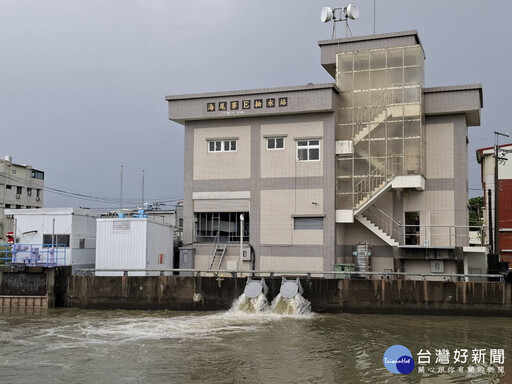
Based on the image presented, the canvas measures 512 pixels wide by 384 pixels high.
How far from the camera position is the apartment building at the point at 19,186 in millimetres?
70250

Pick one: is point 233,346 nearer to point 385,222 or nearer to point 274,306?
point 274,306

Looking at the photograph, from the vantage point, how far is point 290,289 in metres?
24.6

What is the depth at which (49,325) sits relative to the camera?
2139 centimetres

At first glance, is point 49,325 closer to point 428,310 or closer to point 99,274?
point 99,274

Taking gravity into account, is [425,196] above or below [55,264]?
above

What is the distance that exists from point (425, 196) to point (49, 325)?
2194cm

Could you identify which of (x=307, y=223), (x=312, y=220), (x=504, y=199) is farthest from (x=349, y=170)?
(x=504, y=199)

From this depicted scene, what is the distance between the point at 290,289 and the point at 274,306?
43.6 inches

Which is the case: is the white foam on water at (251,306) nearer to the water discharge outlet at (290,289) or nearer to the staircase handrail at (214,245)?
the water discharge outlet at (290,289)

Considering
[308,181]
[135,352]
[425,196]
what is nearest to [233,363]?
[135,352]

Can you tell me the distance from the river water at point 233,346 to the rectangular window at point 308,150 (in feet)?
35.5

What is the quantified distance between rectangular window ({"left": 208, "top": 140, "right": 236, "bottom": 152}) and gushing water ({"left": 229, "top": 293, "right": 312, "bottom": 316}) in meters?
11.4

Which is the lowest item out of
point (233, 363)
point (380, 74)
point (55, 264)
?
point (233, 363)

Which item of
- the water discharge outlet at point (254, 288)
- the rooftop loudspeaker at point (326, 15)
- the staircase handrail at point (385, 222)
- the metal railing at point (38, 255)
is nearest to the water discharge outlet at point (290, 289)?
the water discharge outlet at point (254, 288)
